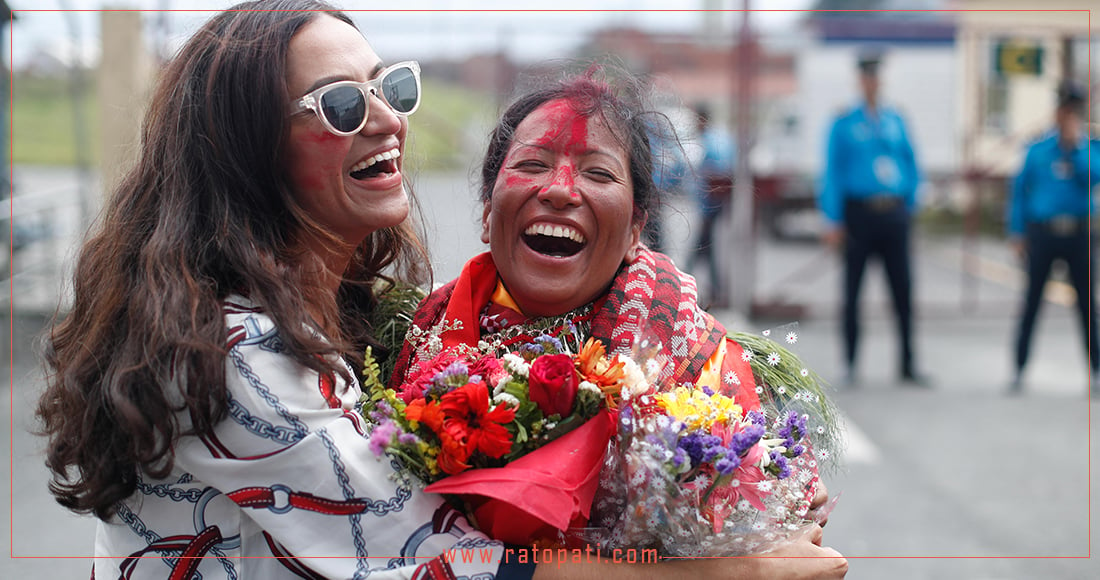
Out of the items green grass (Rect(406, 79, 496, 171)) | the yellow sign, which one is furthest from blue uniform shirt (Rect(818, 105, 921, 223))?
green grass (Rect(406, 79, 496, 171))

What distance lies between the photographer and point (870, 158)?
6984 mm

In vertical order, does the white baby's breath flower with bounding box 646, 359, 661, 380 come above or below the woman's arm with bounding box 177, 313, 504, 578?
above

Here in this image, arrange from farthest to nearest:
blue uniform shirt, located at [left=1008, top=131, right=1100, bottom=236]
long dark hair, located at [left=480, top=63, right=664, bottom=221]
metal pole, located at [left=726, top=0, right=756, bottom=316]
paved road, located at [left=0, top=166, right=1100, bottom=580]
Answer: metal pole, located at [left=726, top=0, right=756, bottom=316] → blue uniform shirt, located at [left=1008, top=131, right=1100, bottom=236] → paved road, located at [left=0, top=166, right=1100, bottom=580] → long dark hair, located at [left=480, top=63, right=664, bottom=221]

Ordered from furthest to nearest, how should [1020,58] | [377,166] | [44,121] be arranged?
[44,121]
[1020,58]
[377,166]

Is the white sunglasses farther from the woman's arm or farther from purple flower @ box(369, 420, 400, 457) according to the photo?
purple flower @ box(369, 420, 400, 457)

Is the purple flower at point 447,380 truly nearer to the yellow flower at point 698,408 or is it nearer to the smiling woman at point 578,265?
the smiling woman at point 578,265

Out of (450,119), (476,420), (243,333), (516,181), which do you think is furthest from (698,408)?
(450,119)

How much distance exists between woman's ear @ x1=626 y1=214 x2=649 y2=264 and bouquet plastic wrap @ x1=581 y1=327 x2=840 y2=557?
38 centimetres

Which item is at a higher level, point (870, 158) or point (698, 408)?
point (870, 158)

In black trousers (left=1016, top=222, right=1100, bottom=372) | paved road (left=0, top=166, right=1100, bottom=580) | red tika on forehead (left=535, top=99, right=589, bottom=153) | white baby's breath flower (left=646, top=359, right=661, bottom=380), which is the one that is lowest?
paved road (left=0, top=166, right=1100, bottom=580)

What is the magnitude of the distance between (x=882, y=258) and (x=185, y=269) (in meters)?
6.36

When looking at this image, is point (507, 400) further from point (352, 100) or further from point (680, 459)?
point (352, 100)

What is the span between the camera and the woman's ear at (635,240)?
83.0 inches

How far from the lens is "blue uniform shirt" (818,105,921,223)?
6992 millimetres
